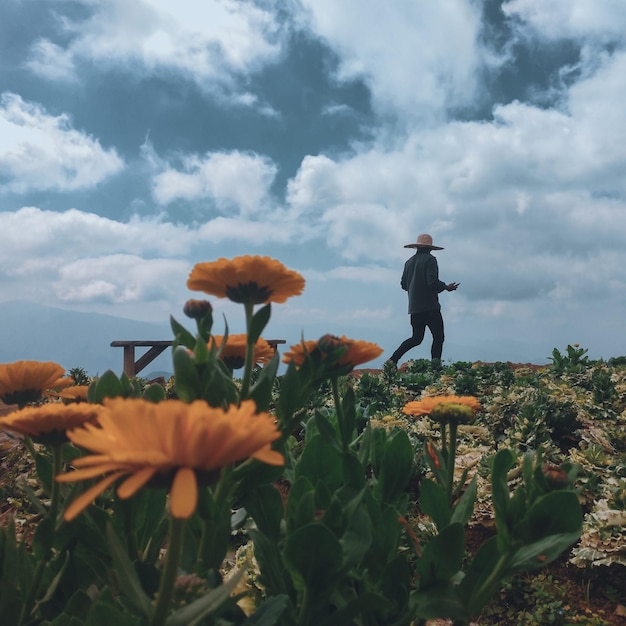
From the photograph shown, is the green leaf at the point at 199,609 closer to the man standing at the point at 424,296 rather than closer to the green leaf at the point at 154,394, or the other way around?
the green leaf at the point at 154,394

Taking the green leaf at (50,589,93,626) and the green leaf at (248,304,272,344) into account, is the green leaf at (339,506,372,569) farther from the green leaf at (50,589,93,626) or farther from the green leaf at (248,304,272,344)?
the green leaf at (50,589,93,626)

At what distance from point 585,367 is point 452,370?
1.68m

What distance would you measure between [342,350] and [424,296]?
790 centimetres

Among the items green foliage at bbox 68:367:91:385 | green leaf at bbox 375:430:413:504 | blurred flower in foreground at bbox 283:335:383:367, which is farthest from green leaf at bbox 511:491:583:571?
green foliage at bbox 68:367:91:385

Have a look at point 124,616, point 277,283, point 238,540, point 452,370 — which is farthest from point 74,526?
point 452,370

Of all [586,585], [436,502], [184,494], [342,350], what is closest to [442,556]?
[436,502]

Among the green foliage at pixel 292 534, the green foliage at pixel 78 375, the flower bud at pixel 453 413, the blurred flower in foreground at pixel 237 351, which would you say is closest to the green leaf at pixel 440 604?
the green foliage at pixel 292 534

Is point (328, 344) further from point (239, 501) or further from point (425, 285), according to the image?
point (425, 285)

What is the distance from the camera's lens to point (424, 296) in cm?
896

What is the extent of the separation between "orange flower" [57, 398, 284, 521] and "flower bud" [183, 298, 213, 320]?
0.63 meters

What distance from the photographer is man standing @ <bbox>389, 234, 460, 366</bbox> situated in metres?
8.87

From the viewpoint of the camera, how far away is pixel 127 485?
649 millimetres

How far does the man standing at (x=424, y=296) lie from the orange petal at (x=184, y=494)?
319 inches

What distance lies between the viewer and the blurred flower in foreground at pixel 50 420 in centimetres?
101
